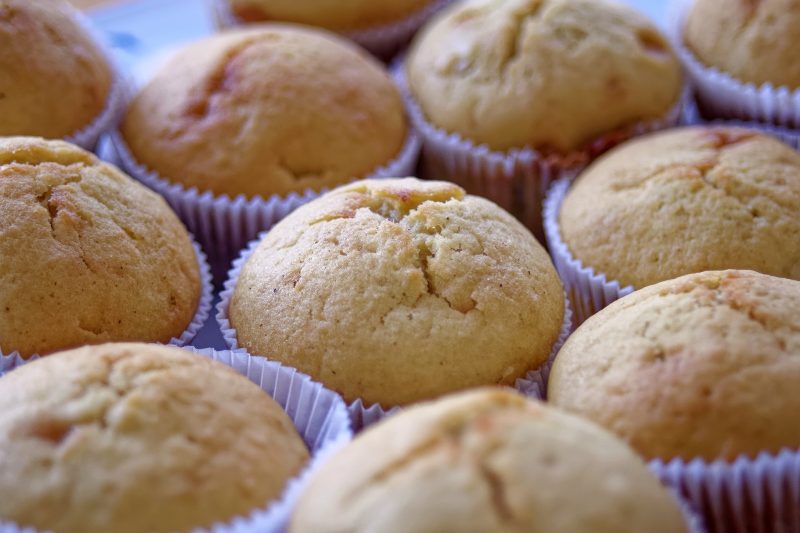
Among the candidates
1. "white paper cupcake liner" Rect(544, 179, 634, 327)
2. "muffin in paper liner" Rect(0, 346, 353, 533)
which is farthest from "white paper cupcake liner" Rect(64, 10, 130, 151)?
"white paper cupcake liner" Rect(544, 179, 634, 327)

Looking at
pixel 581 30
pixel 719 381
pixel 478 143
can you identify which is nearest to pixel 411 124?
pixel 478 143

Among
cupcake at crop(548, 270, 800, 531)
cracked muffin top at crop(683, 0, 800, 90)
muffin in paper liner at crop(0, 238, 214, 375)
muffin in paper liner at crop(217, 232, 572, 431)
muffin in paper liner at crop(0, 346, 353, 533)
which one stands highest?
cracked muffin top at crop(683, 0, 800, 90)

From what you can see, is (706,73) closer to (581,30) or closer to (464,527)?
(581,30)

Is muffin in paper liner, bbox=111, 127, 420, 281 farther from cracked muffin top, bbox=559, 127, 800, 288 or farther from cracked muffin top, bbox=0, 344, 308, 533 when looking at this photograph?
cracked muffin top, bbox=0, 344, 308, 533

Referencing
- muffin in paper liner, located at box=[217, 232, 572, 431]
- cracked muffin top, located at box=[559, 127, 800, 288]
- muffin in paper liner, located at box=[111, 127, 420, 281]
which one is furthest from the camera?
muffin in paper liner, located at box=[111, 127, 420, 281]

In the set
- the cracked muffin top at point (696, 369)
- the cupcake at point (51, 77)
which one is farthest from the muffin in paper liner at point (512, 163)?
the cupcake at point (51, 77)

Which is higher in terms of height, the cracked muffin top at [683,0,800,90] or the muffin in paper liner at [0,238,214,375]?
the cracked muffin top at [683,0,800,90]

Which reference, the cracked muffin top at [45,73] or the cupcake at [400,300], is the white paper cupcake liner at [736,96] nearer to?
the cupcake at [400,300]
